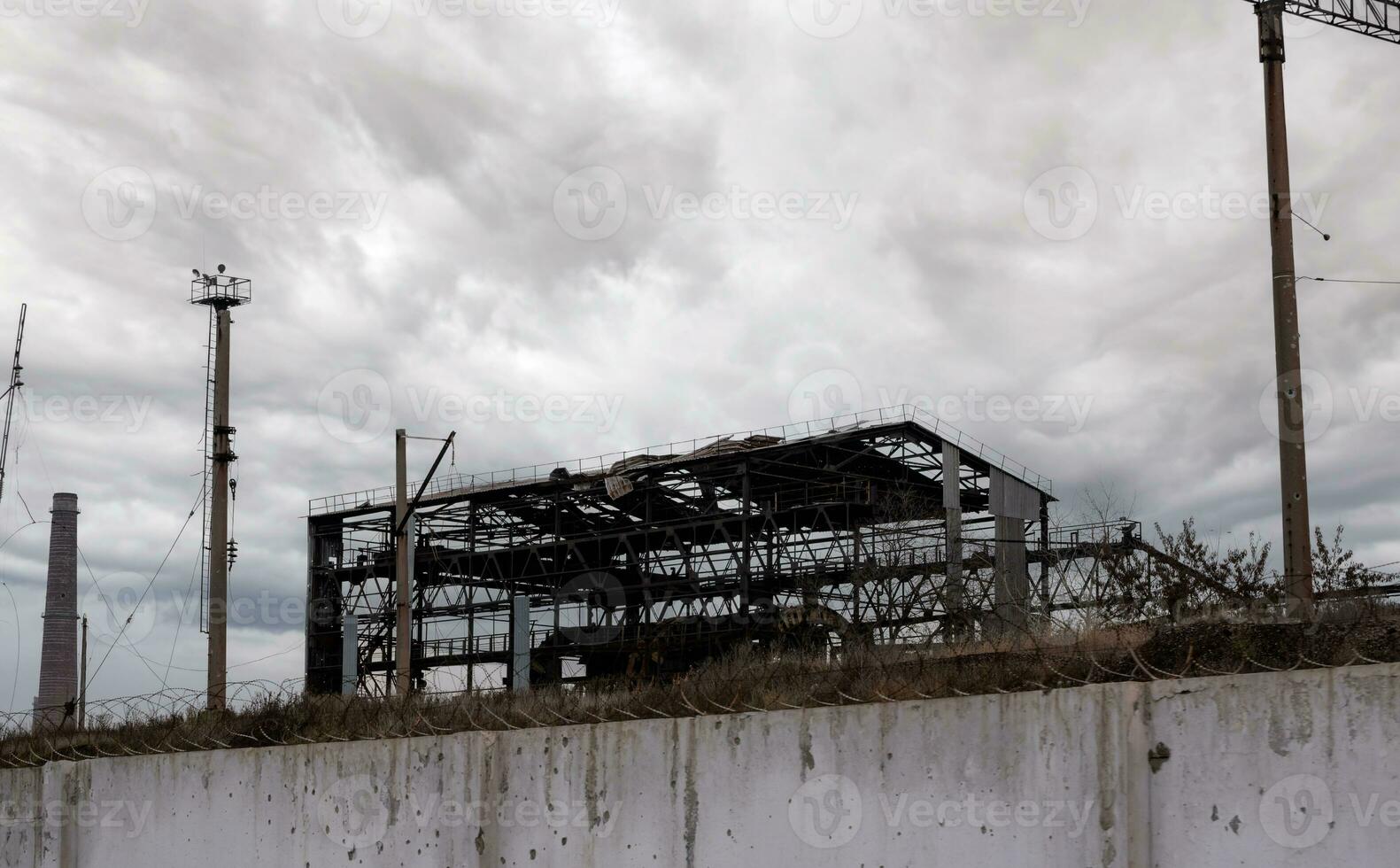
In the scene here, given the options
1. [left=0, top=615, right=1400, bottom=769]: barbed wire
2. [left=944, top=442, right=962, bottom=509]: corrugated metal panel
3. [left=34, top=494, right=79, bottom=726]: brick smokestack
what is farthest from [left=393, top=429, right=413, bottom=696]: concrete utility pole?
[left=34, top=494, right=79, bottom=726]: brick smokestack

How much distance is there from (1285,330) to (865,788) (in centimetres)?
1016

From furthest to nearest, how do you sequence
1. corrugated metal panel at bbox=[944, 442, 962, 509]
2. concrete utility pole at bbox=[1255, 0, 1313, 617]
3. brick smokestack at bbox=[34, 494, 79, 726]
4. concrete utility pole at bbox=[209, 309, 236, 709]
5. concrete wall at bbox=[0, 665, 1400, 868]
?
brick smokestack at bbox=[34, 494, 79, 726]
corrugated metal panel at bbox=[944, 442, 962, 509]
concrete utility pole at bbox=[209, 309, 236, 709]
concrete utility pole at bbox=[1255, 0, 1313, 617]
concrete wall at bbox=[0, 665, 1400, 868]

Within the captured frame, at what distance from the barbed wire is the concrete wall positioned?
55 centimetres

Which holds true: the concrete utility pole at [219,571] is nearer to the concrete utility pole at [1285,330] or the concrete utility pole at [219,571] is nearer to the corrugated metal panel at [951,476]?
the concrete utility pole at [1285,330]

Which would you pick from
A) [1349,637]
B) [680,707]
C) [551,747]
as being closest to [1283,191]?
[1349,637]

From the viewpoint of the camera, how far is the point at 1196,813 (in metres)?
9.68

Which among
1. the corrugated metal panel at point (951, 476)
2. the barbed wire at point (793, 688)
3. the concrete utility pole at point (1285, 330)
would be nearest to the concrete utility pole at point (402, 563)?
the barbed wire at point (793, 688)

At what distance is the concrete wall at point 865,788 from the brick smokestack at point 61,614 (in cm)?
3812

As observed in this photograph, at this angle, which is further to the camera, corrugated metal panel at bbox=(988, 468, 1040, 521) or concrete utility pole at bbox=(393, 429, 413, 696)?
corrugated metal panel at bbox=(988, 468, 1040, 521)

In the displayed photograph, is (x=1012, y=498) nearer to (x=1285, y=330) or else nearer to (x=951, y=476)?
(x=951, y=476)

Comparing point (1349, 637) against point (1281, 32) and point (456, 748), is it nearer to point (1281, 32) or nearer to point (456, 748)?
point (456, 748)

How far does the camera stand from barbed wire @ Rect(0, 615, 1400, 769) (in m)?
11.2

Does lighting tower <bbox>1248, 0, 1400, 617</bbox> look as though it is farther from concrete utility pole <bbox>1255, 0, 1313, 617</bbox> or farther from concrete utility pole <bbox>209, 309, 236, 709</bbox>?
concrete utility pole <bbox>209, 309, 236, 709</bbox>

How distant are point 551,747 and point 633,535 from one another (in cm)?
3135
